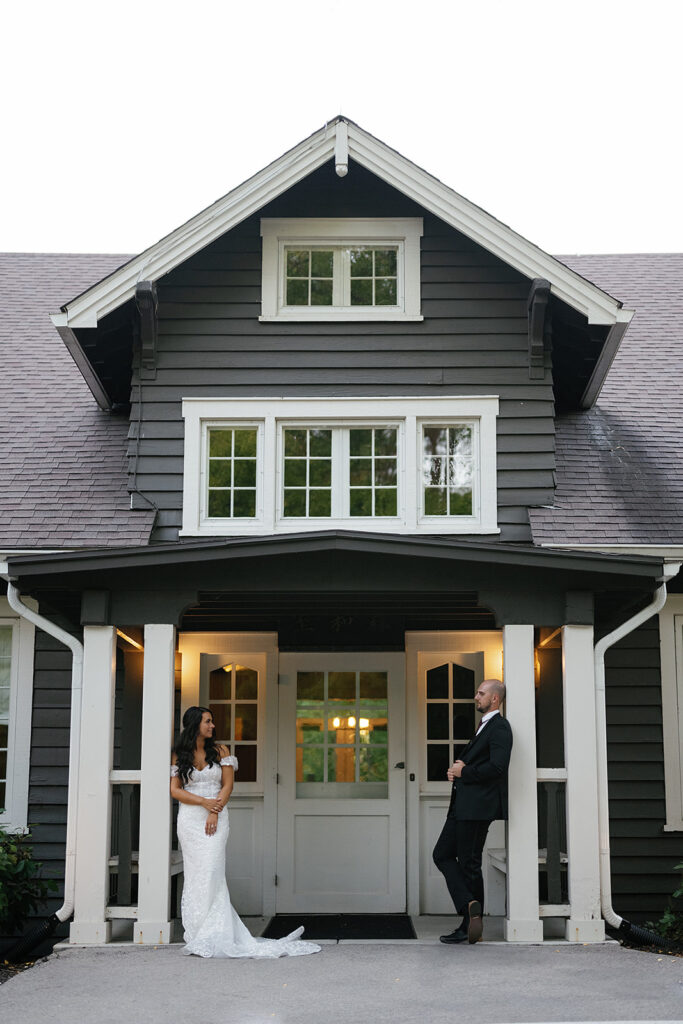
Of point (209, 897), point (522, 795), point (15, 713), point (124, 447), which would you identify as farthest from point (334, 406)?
point (209, 897)

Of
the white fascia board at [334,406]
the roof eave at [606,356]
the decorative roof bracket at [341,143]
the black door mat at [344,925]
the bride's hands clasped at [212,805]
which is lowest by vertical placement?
the black door mat at [344,925]

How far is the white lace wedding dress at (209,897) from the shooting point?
24.6 ft

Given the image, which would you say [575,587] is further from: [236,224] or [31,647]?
[31,647]

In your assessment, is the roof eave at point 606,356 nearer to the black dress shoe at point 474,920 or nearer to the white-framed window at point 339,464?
the white-framed window at point 339,464

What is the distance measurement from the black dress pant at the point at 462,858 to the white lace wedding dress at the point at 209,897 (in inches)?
37.7

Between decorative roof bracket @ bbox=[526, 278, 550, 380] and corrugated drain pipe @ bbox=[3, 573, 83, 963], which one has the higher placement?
decorative roof bracket @ bbox=[526, 278, 550, 380]

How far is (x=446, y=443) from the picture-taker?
9867mm

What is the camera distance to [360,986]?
648 centimetres

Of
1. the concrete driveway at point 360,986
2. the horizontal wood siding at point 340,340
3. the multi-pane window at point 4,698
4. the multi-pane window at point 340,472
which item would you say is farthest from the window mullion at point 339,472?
the concrete driveway at point 360,986

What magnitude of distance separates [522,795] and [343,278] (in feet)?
15.0

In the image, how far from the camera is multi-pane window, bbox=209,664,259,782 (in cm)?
1040

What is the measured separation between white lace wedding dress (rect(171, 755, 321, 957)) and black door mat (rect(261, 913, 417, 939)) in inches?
51.6

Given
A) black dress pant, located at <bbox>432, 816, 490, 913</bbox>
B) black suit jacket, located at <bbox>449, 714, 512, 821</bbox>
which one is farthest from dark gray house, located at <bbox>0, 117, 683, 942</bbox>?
black dress pant, located at <bbox>432, 816, 490, 913</bbox>

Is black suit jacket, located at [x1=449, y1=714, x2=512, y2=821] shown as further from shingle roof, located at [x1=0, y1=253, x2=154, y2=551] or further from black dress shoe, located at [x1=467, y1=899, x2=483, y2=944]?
shingle roof, located at [x1=0, y1=253, x2=154, y2=551]
